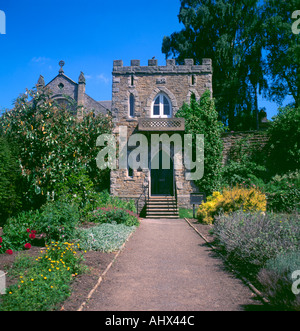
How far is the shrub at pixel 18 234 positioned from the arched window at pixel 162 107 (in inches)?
456

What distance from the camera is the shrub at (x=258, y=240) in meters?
5.44

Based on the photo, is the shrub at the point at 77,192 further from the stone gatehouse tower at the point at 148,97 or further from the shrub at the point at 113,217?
the stone gatehouse tower at the point at 148,97

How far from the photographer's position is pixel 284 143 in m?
16.0

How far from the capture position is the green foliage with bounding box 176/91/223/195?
16.1 metres

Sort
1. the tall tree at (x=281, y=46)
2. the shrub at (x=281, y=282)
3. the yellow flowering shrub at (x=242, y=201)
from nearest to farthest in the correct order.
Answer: the shrub at (x=281, y=282) < the yellow flowering shrub at (x=242, y=201) < the tall tree at (x=281, y=46)

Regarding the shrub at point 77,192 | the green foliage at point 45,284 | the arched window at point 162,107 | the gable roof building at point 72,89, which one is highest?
the gable roof building at point 72,89

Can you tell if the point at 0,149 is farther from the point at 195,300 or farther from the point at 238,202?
the point at 238,202

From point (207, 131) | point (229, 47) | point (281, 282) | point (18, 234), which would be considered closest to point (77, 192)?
point (18, 234)

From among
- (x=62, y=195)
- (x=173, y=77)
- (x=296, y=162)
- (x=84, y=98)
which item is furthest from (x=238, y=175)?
(x=84, y=98)

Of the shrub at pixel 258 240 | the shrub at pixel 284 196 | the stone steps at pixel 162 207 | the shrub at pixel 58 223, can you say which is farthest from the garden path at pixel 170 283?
the stone steps at pixel 162 207

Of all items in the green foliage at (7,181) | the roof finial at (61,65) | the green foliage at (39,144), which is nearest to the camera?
the green foliage at (7,181)

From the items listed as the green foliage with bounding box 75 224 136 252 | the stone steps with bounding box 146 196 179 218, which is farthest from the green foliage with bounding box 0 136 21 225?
the stone steps with bounding box 146 196 179 218

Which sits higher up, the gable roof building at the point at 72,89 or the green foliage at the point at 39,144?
the gable roof building at the point at 72,89

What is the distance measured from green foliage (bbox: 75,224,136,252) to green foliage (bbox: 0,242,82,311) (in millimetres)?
1741
